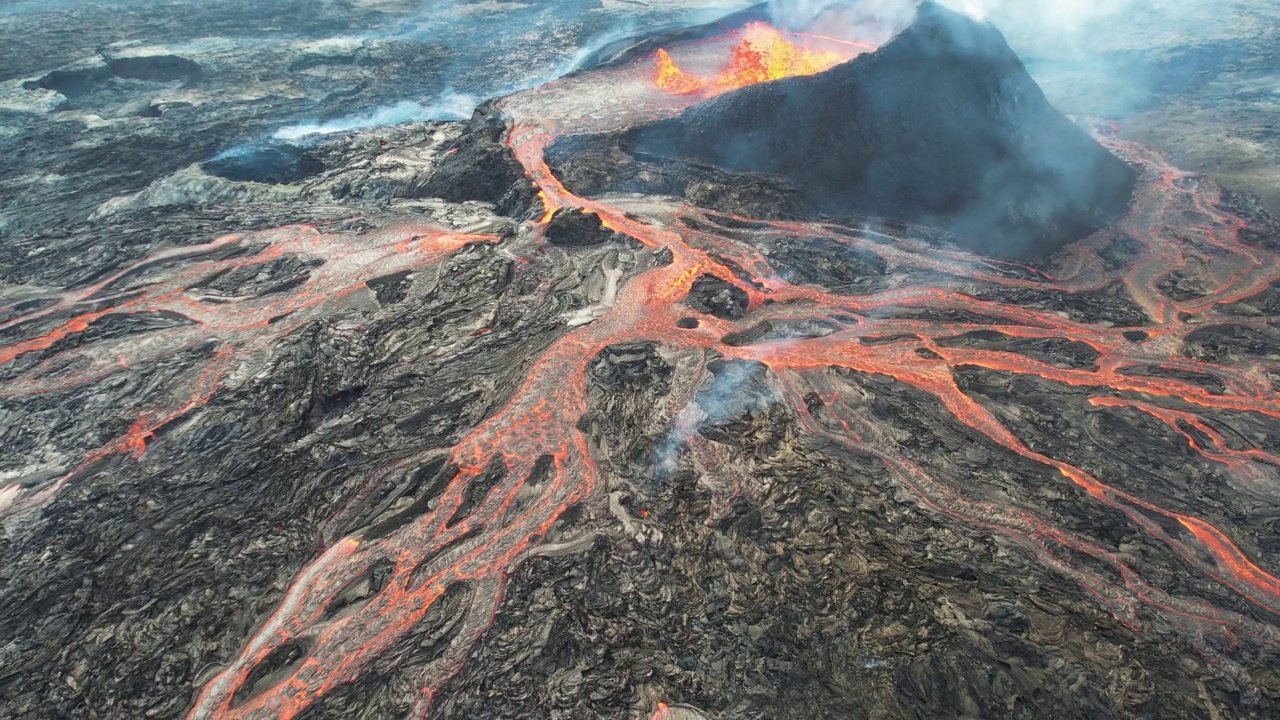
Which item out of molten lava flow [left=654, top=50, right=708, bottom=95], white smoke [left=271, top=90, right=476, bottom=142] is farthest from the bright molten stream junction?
white smoke [left=271, top=90, right=476, bottom=142]

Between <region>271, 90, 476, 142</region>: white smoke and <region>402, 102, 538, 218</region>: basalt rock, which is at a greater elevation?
<region>271, 90, 476, 142</region>: white smoke

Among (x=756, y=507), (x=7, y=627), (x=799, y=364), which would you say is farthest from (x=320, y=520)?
(x=799, y=364)

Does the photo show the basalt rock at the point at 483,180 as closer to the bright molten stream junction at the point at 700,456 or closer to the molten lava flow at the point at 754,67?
the bright molten stream junction at the point at 700,456

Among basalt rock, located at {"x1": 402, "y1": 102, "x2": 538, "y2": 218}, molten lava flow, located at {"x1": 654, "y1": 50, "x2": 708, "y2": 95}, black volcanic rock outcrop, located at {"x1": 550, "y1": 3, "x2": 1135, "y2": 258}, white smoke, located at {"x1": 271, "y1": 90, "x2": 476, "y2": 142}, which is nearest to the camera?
basalt rock, located at {"x1": 402, "y1": 102, "x2": 538, "y2": 218}

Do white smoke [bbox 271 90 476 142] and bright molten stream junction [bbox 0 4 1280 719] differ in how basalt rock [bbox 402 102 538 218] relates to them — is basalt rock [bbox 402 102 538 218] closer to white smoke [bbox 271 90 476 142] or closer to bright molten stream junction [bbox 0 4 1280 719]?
bright molten stream junction [bbox 0 4 1280 719]

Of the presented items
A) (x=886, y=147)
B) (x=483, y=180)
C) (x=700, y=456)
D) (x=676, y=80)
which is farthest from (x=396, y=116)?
(x=700, y=456)

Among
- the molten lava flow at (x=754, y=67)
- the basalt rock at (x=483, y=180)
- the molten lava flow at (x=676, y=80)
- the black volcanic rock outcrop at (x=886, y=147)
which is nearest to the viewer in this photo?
the basalt rock at (x=483, y=180)

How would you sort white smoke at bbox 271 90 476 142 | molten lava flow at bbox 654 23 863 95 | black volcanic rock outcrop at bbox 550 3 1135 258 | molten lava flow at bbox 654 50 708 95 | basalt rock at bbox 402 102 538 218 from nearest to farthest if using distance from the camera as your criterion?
basalt rock at bbox 402 102 538 218 → black volcanic rock outcrop at bbox 550 3 1135 258 → molten lava flow at bbox 654 23 863 95 → molten lava flow at bbox 654 50 708 95 → white smoke at bbox 271 90 476 142

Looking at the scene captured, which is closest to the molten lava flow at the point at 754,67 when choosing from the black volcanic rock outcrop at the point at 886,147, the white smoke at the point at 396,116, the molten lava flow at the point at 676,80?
the molten lava flow at the point at 676,80
